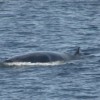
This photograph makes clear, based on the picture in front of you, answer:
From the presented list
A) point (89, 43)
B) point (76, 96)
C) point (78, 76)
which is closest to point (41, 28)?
point (89, 43)

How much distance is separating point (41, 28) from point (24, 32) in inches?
88.6

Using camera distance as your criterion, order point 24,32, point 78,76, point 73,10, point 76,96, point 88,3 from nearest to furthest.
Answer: point 76,96 → point 78,76 → point 24,32 → point 73,10 → point 88,3

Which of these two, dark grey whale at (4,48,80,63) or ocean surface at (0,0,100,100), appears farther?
dark grey whale at (4,48,80,63)

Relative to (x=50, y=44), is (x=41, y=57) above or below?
above

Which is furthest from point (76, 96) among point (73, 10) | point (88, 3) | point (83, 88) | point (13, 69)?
point (88, 3)

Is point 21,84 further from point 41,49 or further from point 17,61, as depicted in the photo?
point 41,49

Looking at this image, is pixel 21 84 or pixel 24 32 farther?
pixel 24 32

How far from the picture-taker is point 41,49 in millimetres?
57156

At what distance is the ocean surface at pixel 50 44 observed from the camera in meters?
44.9

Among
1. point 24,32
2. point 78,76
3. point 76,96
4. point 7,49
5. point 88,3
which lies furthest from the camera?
point 88,3

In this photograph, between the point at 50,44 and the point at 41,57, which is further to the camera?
the point at 50,44

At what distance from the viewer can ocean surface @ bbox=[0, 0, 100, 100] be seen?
1769 inches

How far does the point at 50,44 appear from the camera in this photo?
59.2 meters

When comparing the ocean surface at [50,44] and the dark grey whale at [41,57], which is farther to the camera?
the dark grey whale at [41,57]
